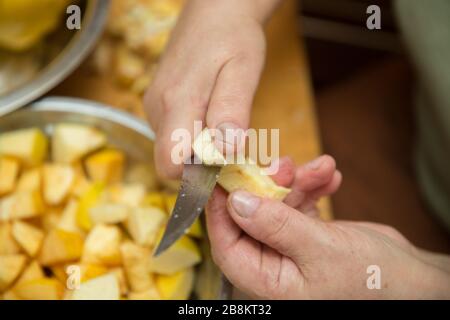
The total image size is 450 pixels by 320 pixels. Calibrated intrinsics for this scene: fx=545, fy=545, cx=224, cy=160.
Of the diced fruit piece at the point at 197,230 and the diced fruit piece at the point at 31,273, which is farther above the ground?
the diced fruit piece at the point at 197,230

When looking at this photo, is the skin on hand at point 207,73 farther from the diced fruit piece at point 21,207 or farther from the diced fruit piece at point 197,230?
the diced fruit piece at point 21,207

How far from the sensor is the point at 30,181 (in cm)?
73

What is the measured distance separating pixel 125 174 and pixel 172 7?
325 millimetres

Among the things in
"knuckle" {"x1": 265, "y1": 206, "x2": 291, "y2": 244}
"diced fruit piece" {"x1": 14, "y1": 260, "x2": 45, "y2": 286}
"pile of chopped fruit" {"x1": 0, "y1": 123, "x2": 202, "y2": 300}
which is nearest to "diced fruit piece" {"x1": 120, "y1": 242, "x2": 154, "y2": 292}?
"pile of chopped fruit" {"x1": 0, "y1": 123, "x2": 202, "y2": 300}

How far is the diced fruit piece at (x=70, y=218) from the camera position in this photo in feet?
2.30

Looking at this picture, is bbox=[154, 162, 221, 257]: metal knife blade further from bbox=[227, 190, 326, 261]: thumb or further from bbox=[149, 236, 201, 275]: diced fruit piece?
bbox=[149, 236, 201, 275]: diced fruit piece

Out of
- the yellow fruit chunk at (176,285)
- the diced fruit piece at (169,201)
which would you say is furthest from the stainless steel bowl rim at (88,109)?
the yellow fruit chunk at (176,285)

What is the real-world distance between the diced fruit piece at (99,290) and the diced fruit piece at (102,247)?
3 cm

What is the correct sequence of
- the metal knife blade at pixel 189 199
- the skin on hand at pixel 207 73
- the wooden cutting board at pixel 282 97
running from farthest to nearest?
1. the wooden cutting board at pixel 282 97
2. the skin on hand at pixel 207 73
3. the metal knife blade at pixel 189 199

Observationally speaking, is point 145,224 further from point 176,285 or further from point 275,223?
point 275,223

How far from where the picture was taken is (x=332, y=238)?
1.76ft

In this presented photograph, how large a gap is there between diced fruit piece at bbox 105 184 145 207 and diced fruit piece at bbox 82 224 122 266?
2.3 inches

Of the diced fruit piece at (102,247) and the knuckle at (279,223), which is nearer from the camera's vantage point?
the knuckle at (279,223)
